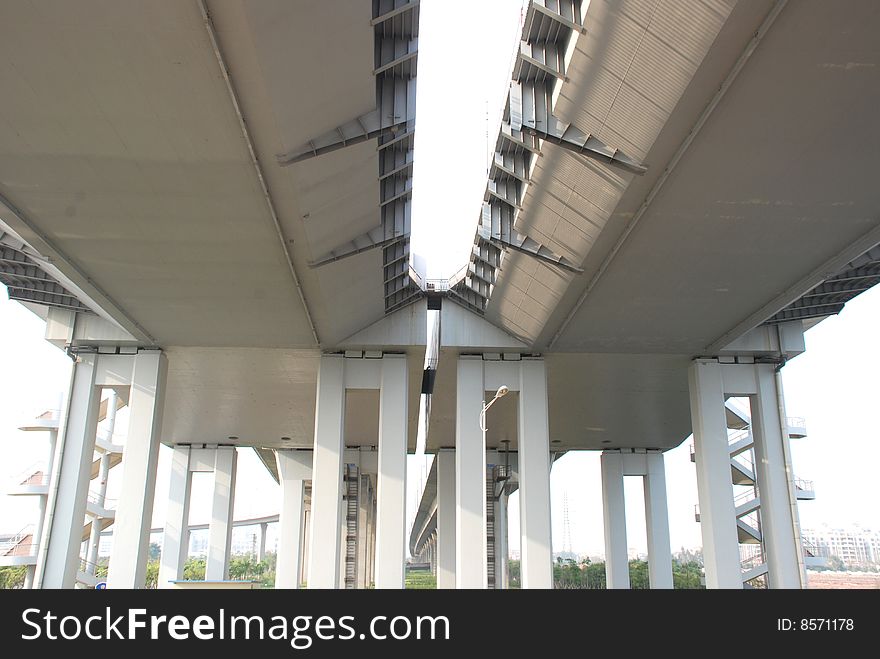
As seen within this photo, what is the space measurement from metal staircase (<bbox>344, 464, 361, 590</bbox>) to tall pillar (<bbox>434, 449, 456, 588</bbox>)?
764 cm

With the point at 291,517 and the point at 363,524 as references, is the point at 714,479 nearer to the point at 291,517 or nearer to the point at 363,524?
the point at 291,517

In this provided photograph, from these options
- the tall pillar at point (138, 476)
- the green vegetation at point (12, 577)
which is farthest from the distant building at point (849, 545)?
the green vegetation at point (12, 577)

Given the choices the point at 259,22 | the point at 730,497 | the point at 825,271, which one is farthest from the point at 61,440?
the point at 825,271

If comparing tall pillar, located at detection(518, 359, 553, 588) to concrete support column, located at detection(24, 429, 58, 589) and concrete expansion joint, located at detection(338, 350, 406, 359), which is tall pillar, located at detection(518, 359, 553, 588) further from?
concrete support column, located at detection(24, 429, 58, 589)

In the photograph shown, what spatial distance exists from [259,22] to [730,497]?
20.5m

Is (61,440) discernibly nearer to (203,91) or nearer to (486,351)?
(486,351)

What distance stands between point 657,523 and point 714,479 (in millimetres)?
20181

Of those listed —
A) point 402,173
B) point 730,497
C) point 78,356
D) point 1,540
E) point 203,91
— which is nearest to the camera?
point 203,91

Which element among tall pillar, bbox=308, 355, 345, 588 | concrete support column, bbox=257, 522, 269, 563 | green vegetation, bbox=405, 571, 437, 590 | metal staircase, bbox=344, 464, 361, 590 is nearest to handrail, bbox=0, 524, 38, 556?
green vegetation, bbox=405, 571, 437, 590

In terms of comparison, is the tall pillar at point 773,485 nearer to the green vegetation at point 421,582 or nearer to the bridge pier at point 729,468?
the bridge pier at point 729,468

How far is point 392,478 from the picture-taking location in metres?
25.1

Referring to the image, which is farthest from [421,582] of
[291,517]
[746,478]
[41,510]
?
[746,478]

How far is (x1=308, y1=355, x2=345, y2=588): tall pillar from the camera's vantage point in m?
24.3

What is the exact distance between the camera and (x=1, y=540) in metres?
35.2
